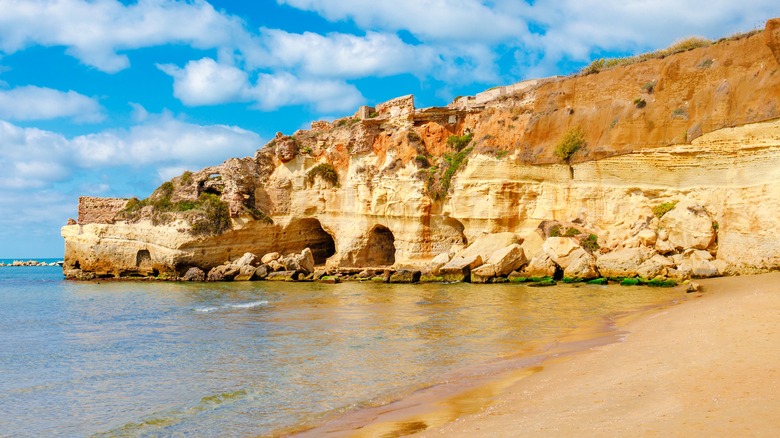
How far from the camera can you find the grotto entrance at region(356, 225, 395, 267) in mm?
34938

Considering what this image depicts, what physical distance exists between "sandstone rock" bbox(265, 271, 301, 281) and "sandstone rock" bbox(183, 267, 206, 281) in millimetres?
4088

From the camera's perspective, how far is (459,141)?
33.5 metres

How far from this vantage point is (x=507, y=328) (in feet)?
42.1

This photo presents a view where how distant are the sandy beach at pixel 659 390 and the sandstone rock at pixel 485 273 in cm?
1442

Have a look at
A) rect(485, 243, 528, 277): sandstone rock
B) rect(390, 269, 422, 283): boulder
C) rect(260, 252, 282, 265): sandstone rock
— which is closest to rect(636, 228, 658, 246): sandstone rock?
rect(485, 243, 528, 277): sandstone rock

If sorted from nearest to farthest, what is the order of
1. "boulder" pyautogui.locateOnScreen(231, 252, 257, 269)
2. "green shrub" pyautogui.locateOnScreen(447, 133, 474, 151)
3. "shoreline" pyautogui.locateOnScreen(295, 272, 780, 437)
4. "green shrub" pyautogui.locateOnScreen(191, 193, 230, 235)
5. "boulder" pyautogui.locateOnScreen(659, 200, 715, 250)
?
1. "shoreline" pyautogui.locateOnScreen(295, 272, 780, 437)
2. "boulder" pyautogui.locateOnScreen(659, 200, 715, 250)
3. "boulder" pyautogui.locateOnScreen(231, 252, 257, 269)
4. "green shrub" pyautogui.locateOnScreen(447, 133, 474, 151)
5. "green shrub" pyautogui.locateOnScreen(191, 193, 230, 235)

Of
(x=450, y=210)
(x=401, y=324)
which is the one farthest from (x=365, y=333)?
(x=450, y=210)

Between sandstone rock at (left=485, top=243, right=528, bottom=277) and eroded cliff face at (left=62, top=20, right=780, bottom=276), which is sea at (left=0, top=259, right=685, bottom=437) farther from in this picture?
eroded cliff face at (left=62, top=20, right=780, bottom=276)

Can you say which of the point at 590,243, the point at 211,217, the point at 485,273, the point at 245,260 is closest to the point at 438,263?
the point at 485,273

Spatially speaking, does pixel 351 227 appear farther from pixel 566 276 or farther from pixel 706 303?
pixel 706 303

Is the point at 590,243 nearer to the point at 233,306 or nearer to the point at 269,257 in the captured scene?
the point at 233,306

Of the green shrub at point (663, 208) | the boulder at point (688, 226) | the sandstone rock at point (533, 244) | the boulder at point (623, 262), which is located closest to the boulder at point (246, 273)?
the sandstone rock at point (533, 244)

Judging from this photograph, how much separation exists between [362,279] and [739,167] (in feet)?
55.2

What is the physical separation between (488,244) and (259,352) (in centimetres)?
1775
